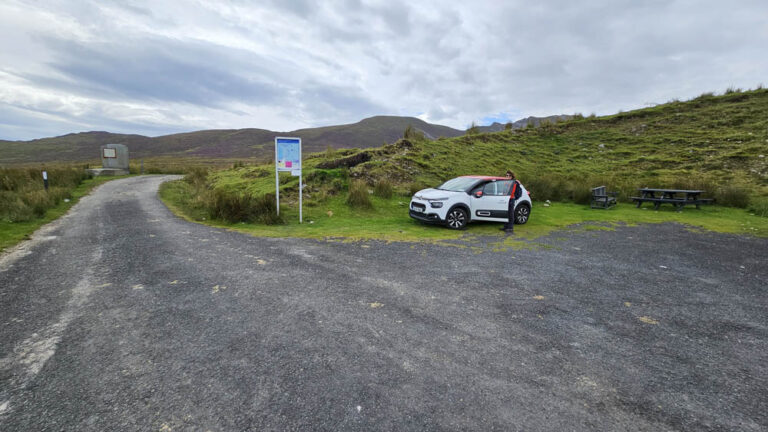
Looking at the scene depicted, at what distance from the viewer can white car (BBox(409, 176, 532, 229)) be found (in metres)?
9.12

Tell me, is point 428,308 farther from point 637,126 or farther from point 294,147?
point 637,126

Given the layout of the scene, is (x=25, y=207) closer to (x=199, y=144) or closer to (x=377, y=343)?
(x=377, y=343)

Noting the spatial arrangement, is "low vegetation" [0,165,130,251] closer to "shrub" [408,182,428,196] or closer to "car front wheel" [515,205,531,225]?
"shrub" [408,182,428,196]

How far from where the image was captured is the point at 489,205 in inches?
379

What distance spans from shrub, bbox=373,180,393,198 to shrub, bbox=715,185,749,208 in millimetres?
13553

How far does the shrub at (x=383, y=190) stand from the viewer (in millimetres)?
13078

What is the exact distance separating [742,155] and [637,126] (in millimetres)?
9143

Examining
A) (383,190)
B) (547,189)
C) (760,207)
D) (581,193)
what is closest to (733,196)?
(760,207)

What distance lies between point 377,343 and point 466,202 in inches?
273

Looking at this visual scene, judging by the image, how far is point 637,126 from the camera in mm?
24859

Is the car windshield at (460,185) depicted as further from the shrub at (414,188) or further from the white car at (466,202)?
the shrub at (414,188)

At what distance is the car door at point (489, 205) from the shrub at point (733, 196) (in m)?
10.5

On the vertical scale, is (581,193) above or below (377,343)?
above

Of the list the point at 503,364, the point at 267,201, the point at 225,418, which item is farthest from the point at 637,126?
the point at 225,418
